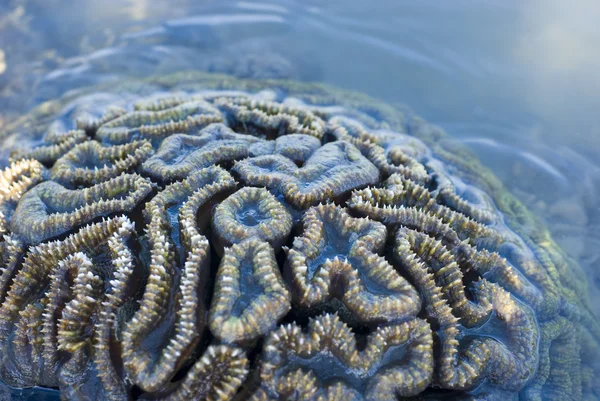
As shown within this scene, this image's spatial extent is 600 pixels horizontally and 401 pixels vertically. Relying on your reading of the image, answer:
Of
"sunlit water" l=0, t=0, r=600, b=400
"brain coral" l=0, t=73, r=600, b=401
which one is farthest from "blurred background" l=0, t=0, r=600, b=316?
"brain coral" l=0, t=73, r=600, b=401

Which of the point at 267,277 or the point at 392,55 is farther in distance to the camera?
the point at 392,55

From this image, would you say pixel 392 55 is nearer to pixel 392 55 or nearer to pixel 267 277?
pixel 392 55

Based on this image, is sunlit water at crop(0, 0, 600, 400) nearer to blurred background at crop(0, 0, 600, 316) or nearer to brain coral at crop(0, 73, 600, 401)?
blurred background at crop(0, 0, 600, 316)

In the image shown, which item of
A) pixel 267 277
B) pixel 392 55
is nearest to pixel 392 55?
pixel 392 55

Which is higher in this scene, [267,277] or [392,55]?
[392,55]
